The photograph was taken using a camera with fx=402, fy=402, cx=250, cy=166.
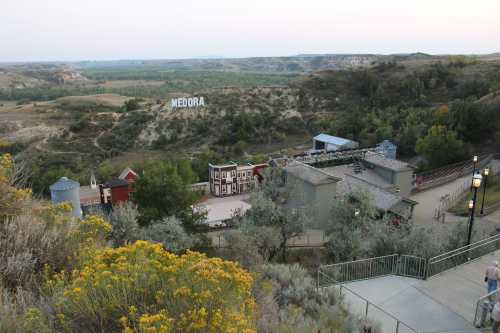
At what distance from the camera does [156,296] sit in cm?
518

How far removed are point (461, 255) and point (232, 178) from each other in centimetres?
2252

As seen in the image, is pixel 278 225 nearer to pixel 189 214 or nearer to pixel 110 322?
pixel 189 214

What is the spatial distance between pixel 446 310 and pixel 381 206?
46.5 ft

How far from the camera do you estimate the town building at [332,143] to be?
4144 centimetres

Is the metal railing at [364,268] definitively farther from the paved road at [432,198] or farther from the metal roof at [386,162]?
the metal roof at [386,162]

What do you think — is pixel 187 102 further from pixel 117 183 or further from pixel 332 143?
pixel 117 183

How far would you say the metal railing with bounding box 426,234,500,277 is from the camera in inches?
480

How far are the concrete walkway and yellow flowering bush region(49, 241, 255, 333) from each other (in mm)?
5700

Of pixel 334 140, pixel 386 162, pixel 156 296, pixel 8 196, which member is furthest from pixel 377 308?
pixel 334 140

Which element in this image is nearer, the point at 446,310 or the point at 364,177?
the point at 446,310

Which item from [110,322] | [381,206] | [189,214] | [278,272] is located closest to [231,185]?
[189,214]

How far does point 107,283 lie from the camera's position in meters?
5.28

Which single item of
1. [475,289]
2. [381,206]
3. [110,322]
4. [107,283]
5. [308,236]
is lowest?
[308,236]

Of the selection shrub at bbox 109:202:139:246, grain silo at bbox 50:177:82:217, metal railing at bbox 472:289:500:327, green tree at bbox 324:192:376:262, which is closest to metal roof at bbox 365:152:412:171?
green tree at bbox 324:192:376:262
